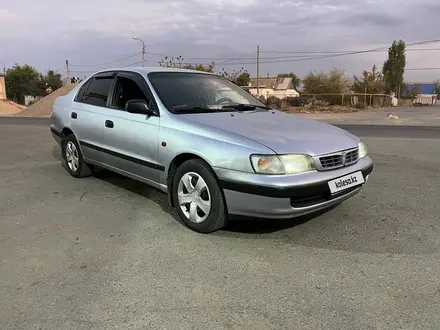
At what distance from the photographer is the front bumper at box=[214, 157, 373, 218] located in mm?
3420

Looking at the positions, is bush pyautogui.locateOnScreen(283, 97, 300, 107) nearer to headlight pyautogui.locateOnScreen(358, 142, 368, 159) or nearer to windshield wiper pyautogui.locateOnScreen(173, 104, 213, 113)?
headlight pyautogui.locateOnScreen(358, 142, 368, 159)

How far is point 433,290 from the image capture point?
288 centimetres

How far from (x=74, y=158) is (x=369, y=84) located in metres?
48.6

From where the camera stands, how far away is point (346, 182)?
381 cm

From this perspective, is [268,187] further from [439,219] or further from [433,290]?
[439,219]

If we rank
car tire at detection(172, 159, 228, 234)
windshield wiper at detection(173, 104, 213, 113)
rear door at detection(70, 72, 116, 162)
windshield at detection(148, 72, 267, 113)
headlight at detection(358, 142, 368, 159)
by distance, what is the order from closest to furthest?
car tire at detection(172, 159, 228, 234)
headlight at detection(358, 142, 368, 159)
windshield wiper at detection(173, 104, 213, 113)
windshield at detection(148, 72, 267, 113)
rear door at detection(70, 72, 116, 162)

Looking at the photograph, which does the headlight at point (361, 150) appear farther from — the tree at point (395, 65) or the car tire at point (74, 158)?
the tree at point (395, 65)

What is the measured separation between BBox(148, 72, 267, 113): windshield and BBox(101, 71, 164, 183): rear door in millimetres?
182

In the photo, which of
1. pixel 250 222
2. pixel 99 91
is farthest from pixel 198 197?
pixel 99 91

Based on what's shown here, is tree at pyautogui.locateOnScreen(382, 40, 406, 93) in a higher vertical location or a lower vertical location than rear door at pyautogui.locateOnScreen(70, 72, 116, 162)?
higher

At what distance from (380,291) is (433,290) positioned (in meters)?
0.37

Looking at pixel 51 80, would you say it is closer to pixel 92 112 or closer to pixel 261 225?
pixel 92 112

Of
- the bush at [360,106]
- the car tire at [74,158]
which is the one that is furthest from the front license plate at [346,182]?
the bush at [360,106]

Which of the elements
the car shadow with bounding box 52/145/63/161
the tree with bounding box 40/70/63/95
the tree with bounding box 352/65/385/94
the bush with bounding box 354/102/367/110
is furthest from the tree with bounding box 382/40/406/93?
the car shadow with bounding box 52/145/63/161
